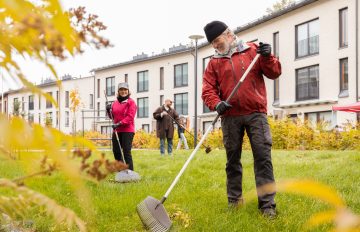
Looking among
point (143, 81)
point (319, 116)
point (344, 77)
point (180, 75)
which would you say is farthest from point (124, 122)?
point (143, 81)

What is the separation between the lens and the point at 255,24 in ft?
102

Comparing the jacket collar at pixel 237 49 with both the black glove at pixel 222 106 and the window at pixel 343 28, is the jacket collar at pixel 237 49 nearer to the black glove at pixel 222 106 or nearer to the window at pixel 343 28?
the black glove at pixel 222 106

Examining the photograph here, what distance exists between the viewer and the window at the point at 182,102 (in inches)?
1635

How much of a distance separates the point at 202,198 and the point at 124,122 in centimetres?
280

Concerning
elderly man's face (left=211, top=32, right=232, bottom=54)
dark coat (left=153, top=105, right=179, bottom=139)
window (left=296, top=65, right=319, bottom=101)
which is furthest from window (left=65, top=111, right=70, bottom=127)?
elderly man's face (left=211, top=32, right=232, bottom=54)

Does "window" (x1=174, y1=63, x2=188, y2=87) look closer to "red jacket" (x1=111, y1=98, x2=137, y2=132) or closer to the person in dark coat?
the person in dark coat

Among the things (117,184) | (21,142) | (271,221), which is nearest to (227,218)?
(271,221)

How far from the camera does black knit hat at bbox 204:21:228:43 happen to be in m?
5.05

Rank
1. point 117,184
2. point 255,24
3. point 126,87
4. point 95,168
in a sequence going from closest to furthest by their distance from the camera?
1. point 95,168
2. point 117,184
3. point 126,87
4. point 255,24

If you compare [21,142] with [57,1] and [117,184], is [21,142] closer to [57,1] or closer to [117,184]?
[57,1]

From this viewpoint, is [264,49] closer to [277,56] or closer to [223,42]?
[223,42]

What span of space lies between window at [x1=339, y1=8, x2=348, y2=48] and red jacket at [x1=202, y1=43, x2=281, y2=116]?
72.9 feet

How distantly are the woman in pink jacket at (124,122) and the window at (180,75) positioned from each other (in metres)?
32.6

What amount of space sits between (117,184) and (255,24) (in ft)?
84.2
